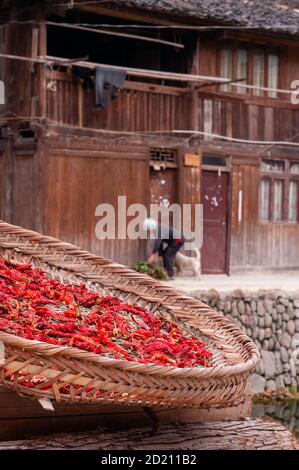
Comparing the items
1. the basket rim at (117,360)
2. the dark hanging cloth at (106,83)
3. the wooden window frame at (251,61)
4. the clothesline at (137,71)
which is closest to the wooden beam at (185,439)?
the basket rim at (117,360)

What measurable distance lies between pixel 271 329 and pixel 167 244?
104 inches

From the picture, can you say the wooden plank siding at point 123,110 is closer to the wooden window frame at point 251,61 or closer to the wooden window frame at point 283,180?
the wooden window frame at point 251,61

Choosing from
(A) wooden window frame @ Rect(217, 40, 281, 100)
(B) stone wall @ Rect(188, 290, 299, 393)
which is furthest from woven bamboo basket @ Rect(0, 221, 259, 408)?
(A) wooden window frame @ Rect(217, 40, 281, 100)

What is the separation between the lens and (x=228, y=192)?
66.2 ft

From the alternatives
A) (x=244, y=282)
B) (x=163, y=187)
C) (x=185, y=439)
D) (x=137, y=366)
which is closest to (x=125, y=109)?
(x=163, y=187)

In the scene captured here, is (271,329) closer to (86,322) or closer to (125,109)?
(125,109)

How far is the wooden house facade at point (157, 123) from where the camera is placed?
1716 cm

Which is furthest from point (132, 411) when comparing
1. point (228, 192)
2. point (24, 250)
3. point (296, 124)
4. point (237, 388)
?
point (296, 124)

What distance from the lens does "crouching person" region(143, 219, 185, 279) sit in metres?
17.6

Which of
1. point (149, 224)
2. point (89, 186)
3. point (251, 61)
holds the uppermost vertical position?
point (251, 61)

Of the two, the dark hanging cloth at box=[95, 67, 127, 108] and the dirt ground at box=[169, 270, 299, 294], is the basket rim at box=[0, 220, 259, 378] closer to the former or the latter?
the dirt ground at box=[169, 270, 299, 294]

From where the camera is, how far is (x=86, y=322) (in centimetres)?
754

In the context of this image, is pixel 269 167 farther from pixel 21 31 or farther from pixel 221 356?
pixel 221 356

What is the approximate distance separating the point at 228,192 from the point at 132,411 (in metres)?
13.1
